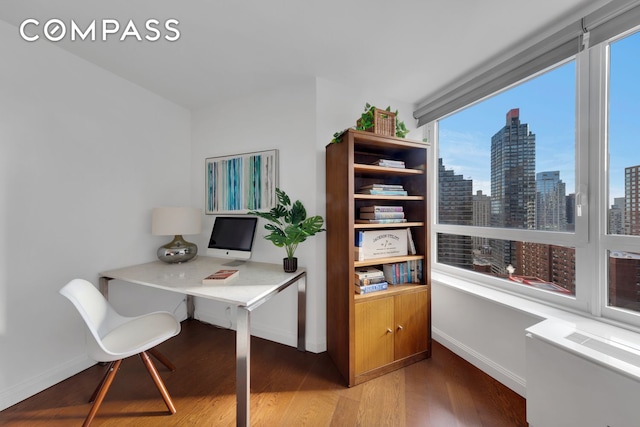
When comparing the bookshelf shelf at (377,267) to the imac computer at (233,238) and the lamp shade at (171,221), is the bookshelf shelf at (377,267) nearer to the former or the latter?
the imac computer at (233,238)

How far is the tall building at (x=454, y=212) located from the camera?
2.16 metres

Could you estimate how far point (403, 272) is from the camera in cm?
196

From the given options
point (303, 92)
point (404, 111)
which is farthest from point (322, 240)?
point (404, 111)

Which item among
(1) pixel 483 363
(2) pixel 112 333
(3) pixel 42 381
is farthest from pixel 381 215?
(3) pixel 42 381

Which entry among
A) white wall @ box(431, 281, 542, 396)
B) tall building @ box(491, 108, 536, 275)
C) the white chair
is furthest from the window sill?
the white chair

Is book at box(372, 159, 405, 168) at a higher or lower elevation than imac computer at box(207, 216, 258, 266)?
higher

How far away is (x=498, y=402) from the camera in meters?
1.47

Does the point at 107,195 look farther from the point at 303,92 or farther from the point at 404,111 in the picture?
the point at 404,111

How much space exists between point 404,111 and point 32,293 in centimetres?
351

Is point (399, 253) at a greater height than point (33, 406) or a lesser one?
greater

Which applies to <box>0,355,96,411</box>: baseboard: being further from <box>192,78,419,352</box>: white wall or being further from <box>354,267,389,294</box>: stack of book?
<box>354,267,389,294</box>: stack of book

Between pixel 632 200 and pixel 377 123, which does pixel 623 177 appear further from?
pixel 377 123

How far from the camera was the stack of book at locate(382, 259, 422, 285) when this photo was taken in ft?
6.32

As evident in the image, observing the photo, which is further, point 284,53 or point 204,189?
point 204,189
